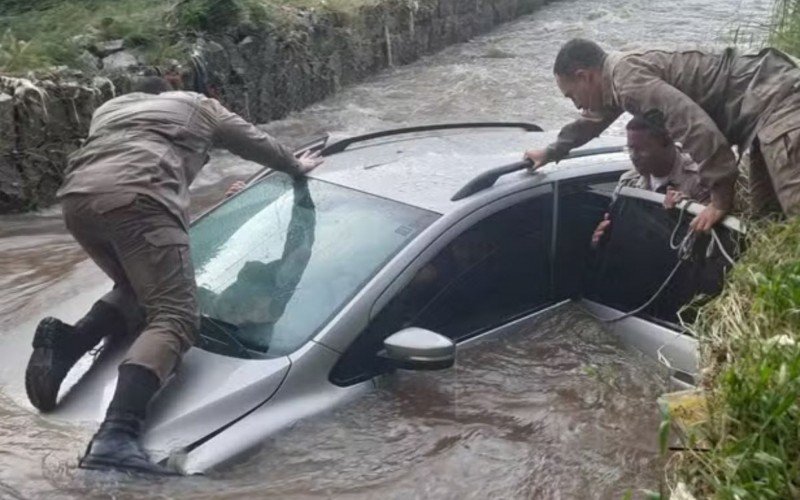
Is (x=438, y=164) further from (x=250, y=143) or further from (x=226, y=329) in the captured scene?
(x=226, y=329)

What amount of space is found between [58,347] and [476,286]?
1759mm

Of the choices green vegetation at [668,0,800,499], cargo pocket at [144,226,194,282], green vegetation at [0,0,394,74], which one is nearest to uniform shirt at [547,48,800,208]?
green vegetation at [668,0,800,499]

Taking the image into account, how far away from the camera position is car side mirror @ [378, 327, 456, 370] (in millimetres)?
3967

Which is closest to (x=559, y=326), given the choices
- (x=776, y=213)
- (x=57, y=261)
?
(x=776, y=213)

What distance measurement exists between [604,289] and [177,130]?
2.08m

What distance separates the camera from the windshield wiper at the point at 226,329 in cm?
422

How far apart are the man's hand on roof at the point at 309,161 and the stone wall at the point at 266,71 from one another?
4.23 meters

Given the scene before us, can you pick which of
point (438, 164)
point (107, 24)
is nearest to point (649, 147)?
point (438, 164)

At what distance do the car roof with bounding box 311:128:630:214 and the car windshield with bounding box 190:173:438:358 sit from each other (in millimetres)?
100

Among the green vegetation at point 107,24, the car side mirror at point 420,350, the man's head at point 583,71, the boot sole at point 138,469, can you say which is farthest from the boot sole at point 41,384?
the green vegetation at point 107,24

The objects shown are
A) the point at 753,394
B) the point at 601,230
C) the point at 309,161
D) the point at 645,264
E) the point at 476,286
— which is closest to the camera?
the point at 753,394

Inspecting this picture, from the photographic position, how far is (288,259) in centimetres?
462

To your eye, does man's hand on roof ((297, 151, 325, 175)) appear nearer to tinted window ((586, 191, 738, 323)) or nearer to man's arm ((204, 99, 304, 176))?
man's arm ((204, 99, 304, 176))

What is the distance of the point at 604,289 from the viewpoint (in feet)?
16.5
